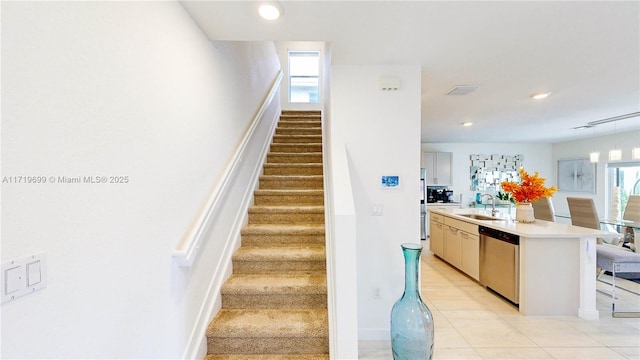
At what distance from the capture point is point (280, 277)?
2309mm

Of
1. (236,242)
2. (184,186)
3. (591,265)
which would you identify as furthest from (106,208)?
(591,265)

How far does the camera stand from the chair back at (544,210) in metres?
4.60

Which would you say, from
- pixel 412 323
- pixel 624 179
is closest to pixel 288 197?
pixel 412 323

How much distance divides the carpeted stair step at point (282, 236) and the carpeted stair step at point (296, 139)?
192cm

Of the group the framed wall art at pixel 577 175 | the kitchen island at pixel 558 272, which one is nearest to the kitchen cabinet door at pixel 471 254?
the kitchen island at pixel 558 272

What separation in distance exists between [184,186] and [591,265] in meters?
3.81

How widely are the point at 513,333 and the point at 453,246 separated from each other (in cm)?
179

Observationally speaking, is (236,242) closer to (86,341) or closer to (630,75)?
(86,341)

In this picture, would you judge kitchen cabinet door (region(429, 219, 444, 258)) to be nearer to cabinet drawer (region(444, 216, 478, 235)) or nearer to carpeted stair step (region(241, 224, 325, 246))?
cabinet drawer (region(444, 216, 478, 235))

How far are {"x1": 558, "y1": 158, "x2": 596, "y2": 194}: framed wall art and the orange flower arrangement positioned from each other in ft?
14.2

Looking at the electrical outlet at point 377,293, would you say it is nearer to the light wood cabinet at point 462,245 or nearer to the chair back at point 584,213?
the light wood cabinet at point 462,245

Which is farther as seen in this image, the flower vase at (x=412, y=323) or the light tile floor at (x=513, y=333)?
the light tile floor at (x=513, y=333)

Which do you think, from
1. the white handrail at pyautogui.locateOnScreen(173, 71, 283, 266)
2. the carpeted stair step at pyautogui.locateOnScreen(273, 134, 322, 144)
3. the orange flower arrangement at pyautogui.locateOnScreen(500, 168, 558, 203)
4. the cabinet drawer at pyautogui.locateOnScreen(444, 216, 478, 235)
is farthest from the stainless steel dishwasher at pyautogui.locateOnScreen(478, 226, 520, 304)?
the white handrail at pyautogui.locateOnScreen(173, 71, 283, 266)

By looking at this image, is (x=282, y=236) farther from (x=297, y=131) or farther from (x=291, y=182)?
(x=297, y=131)
